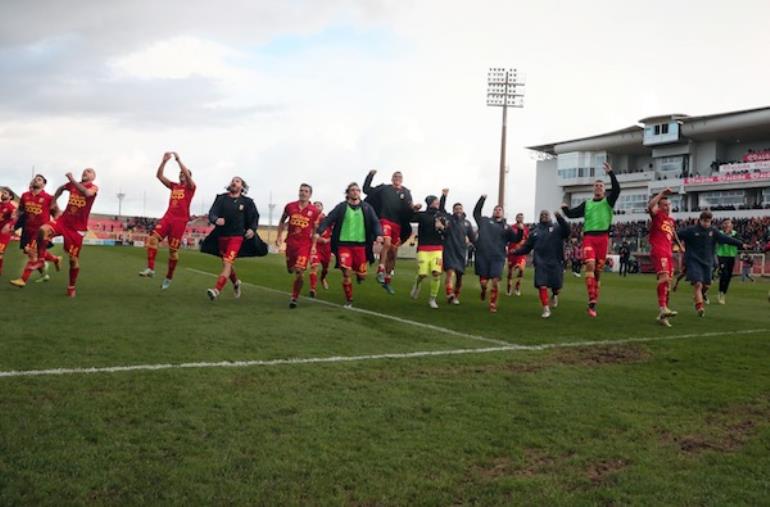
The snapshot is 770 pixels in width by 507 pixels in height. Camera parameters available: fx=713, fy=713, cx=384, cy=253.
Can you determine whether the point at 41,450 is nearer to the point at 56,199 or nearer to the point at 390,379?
the point at 390,379

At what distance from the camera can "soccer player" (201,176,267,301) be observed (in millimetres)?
12500

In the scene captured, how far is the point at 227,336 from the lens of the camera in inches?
314

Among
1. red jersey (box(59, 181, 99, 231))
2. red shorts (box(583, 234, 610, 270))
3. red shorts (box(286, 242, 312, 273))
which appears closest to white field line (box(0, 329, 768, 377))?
red shorts (box(583, 234, 610, 270))

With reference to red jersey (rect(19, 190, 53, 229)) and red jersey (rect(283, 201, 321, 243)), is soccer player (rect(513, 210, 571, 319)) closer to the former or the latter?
red jersey (rect(283, 201, 321, 243))

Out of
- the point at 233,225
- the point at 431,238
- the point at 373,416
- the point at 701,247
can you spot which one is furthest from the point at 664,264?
the point at 373,416

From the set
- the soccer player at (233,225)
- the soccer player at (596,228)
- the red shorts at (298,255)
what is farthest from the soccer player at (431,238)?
the soccer player at (233,225)

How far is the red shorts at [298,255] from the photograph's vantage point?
39.4ft

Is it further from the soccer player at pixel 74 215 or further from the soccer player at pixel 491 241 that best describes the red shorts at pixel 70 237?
the soccer player at pixel 491 241

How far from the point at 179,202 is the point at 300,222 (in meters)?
2.45

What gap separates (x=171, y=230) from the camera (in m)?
13.1

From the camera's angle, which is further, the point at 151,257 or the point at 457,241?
the point at 457,241

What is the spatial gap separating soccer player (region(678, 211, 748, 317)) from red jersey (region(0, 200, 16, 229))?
557 inches

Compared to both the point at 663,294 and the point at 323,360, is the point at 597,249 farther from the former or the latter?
the point at 323,360

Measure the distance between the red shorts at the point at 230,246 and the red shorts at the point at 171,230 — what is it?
3.15 ft
